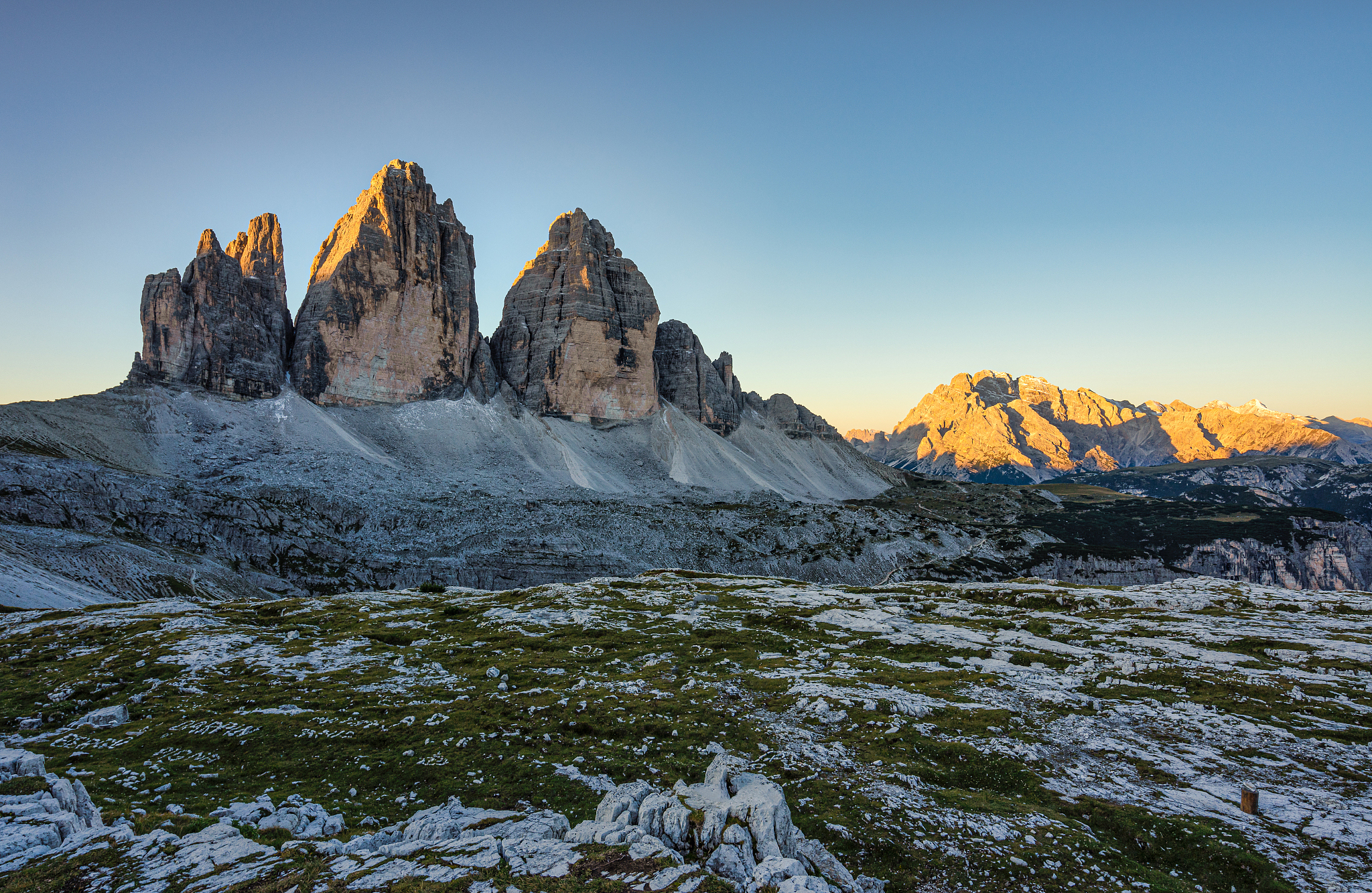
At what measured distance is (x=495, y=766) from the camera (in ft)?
65.4

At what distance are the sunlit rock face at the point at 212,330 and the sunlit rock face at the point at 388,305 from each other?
26.8 ft

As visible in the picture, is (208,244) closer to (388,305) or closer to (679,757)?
(388,305)

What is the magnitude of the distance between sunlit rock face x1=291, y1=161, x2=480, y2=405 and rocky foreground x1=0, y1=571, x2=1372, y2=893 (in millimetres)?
146948

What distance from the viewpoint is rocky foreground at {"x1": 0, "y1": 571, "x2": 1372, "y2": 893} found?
13477 millimetres

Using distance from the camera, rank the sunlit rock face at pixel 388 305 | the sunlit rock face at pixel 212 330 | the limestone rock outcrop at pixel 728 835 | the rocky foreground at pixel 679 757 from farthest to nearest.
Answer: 1. the sunlit rock face at pixel 388 305
2. the sunlit rock face at pixel 212 330
3. the rocky foreground at pixel 679 757
4. the limestone rock outcrop at pixel 728 835

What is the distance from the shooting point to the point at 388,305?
18162 centimetres

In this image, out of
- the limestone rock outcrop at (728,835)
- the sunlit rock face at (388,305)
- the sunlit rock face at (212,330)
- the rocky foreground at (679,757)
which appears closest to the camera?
the limestone rock outcrop at (728,835)

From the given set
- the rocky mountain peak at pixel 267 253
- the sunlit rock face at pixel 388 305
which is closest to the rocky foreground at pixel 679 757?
the sunlit rock face at pixel 388 305

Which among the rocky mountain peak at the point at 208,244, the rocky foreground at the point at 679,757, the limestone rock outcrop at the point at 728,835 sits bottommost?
the rocky foreground at the point at 679,757

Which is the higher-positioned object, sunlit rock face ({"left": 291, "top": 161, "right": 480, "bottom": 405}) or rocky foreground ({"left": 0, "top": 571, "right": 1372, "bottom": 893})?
sunlit rock face ({"left": 291, "top": 161, "right": 480, "bottom": 405})

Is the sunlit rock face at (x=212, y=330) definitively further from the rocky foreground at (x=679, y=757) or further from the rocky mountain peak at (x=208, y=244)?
the rocky foreground at (x=679, y=757)

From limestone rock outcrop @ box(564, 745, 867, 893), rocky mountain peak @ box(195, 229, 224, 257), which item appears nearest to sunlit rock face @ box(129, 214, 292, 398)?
rocky mountain peak @ box(195, 229, 224, 257)

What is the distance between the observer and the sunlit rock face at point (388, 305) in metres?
174

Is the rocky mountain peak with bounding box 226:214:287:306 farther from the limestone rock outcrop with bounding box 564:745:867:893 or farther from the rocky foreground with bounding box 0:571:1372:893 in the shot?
the limestone rock outcrop with bounding box 564:745:867:893
